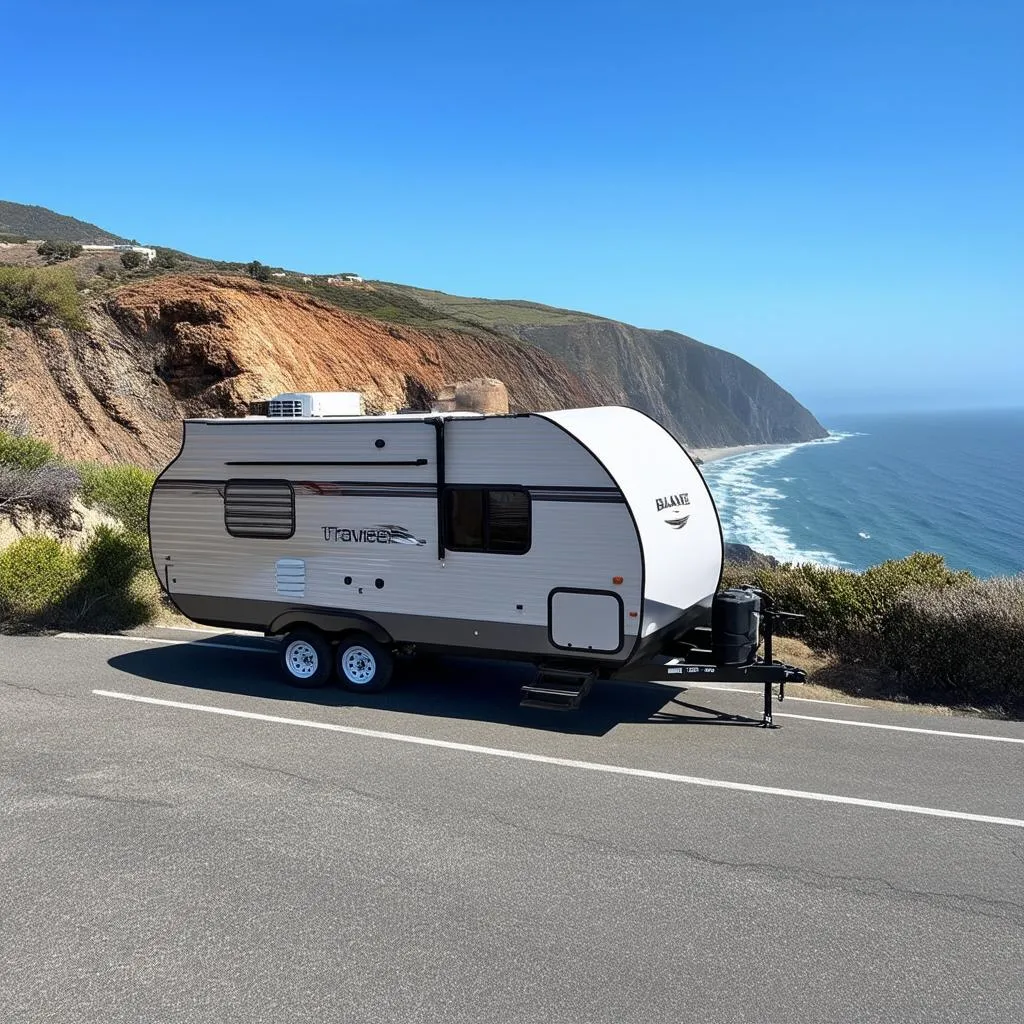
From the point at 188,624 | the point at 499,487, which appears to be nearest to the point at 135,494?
the point at 188,624

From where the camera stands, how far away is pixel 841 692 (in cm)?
1048

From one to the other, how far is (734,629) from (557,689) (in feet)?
5.96

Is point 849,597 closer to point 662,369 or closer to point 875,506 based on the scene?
point 875,506

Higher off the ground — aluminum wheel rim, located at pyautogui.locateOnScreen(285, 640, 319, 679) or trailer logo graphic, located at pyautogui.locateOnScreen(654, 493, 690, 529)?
trailer logo graphic, located at pyautogui.locateOnScreen(654, 493, 690, 529)

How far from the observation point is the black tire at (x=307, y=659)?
10.1 metres

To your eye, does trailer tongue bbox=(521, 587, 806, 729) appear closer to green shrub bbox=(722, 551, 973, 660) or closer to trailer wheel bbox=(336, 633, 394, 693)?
trailer wheel bbox=(336, 633, 394, 693)

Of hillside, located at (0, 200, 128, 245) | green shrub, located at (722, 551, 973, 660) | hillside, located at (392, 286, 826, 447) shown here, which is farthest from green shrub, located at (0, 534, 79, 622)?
hillside, located at (0, 200, 128, 245)

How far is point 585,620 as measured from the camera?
8789 millimetres

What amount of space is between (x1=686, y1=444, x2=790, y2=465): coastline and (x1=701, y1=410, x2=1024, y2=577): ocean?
1885 mm

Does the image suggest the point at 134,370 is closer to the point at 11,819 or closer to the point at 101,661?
the point at 101,661

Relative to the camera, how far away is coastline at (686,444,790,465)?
11031 cm

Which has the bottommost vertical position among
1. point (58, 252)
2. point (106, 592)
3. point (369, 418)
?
point (106, 592)

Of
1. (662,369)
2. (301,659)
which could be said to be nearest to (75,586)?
(301,659)

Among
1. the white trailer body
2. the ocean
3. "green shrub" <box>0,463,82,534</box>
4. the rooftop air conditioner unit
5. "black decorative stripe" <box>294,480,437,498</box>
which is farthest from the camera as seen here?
the ocean
